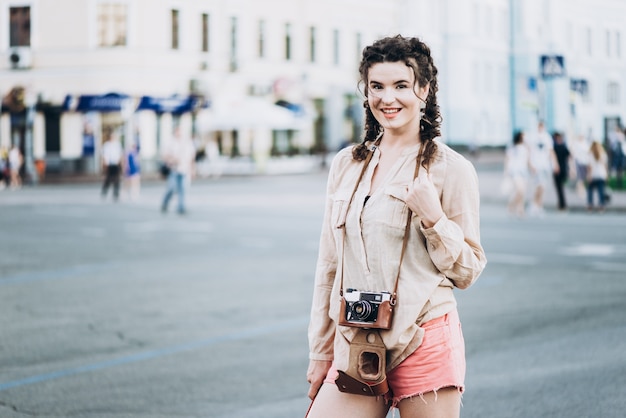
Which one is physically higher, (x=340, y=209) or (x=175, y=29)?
(x=175, y=29)

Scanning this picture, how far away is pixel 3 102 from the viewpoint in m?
49.7

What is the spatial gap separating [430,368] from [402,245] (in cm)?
38

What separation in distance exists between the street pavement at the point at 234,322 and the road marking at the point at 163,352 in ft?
0.05

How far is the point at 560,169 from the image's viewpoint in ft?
79.6

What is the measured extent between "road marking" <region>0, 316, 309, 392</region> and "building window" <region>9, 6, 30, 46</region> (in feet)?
144

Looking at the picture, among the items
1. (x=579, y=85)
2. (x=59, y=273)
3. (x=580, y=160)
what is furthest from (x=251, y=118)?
(x=59, y=273)

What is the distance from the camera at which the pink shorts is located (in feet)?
10.7

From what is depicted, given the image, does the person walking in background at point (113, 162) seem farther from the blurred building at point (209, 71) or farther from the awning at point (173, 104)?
the awning at point (173, 104)

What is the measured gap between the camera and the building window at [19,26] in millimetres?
50500

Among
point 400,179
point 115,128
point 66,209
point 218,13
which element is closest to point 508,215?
point 66,209

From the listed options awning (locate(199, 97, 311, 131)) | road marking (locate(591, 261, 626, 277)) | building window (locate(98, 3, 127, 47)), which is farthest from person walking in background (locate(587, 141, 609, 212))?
building window (locate(98, 3, 127, 47))

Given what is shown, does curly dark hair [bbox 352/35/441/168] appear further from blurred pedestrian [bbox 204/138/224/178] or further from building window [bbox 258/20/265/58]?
building window [bbox 258/20/265/58]

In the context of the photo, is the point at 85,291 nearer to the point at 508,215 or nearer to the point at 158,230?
the point at 158,230

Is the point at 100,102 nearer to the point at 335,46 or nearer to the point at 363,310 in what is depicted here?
the point at 335,46
